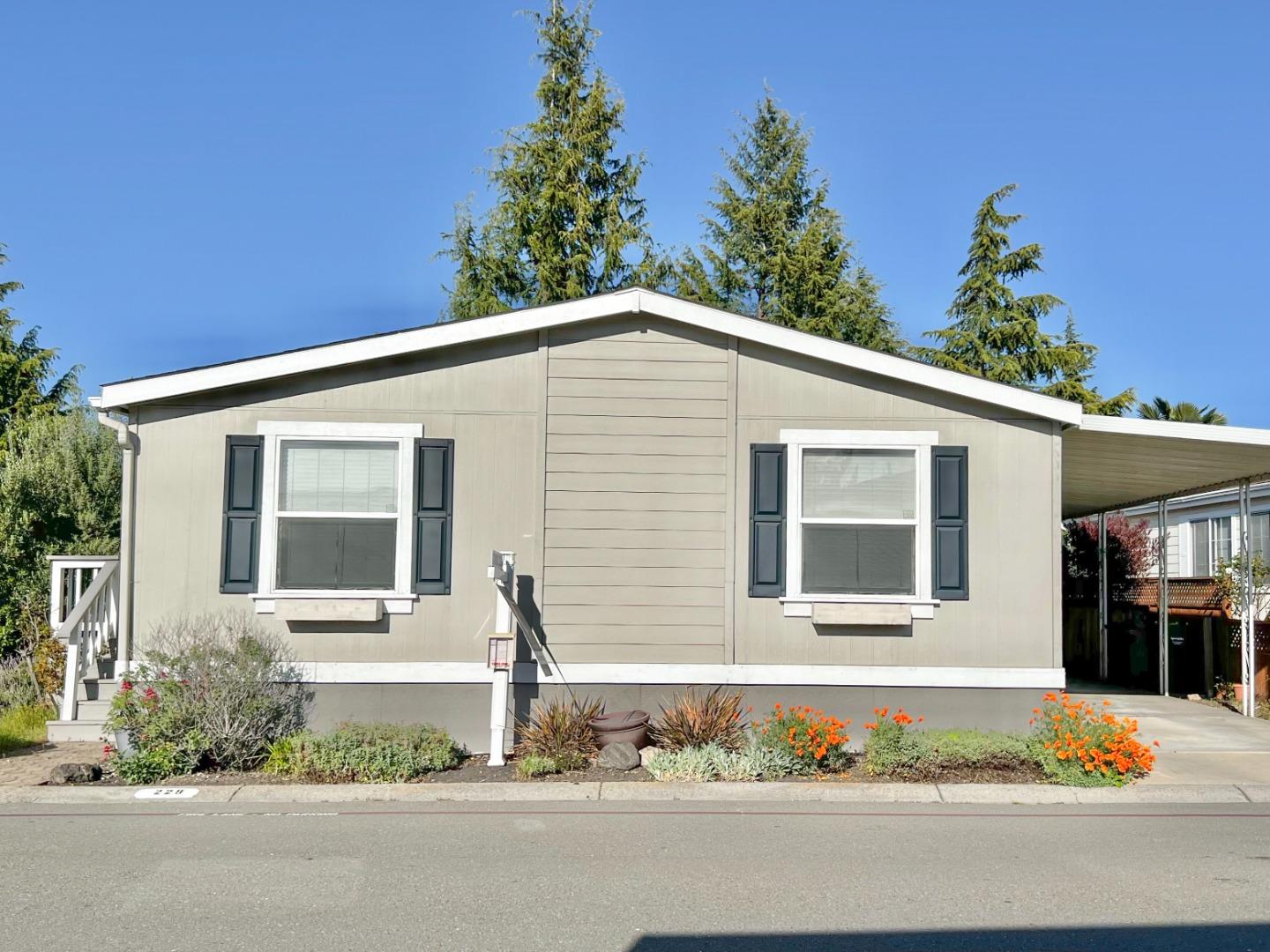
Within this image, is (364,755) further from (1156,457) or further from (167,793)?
(1156,457)

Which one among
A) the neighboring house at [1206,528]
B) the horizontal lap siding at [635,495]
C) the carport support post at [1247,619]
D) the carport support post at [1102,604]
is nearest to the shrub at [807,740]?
the horizontal lap siding at [635,495]

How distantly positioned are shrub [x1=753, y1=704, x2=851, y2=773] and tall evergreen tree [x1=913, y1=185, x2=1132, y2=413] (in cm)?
1515

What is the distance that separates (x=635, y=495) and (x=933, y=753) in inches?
127

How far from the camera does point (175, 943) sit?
519 cm

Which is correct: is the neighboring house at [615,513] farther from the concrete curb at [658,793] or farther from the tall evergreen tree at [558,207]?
the tall evergreen tree at [558,207]

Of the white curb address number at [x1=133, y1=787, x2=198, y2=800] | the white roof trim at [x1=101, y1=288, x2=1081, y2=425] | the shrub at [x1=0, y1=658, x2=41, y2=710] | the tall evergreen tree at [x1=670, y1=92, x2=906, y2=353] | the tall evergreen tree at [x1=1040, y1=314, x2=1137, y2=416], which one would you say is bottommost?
the white curb address number at [x1=133, y1=787, x2=198, y2=800]

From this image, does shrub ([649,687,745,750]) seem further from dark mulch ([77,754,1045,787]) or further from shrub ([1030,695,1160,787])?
shrub ([1030,695,1160,787])

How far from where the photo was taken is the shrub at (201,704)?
911cm

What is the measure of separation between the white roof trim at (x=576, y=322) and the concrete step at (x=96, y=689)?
2.60 m

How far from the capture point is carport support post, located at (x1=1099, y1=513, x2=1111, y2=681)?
58.6ft

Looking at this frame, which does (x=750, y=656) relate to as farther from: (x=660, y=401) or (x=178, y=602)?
(x=178, y=602)

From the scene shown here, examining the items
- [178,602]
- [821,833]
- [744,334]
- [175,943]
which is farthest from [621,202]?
[175,943]


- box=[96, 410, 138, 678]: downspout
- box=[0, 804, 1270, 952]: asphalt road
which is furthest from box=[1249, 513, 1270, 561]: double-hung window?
box=[96, 410, 138, 678]: downspout

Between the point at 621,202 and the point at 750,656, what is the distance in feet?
47.3
